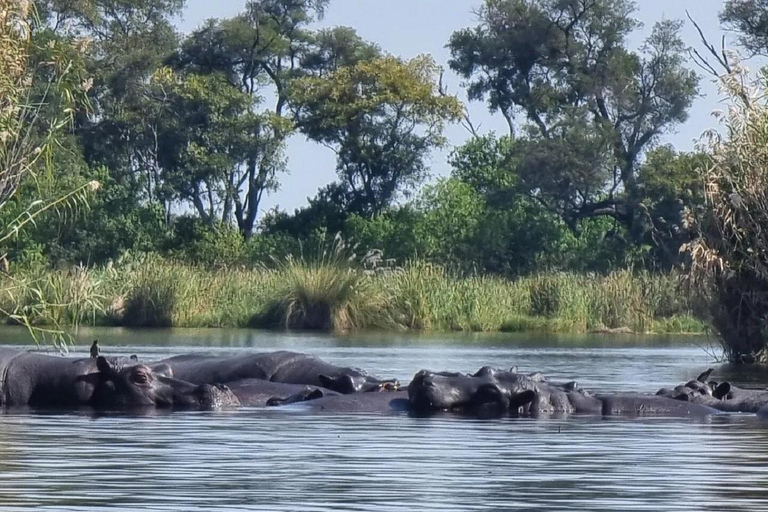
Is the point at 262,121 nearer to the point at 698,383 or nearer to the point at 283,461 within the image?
the point at 698,383

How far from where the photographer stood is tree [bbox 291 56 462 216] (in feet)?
180

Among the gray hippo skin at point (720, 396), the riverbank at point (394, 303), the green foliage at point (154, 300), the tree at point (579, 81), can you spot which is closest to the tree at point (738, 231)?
the gray hippo skin at point (720, 396)

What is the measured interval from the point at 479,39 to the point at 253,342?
110 feet

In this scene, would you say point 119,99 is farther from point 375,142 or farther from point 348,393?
point 348,393

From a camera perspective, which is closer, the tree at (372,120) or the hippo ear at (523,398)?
the hippo ear at (523,398)

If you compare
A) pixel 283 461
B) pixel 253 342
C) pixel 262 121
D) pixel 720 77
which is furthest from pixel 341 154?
pixel 283 461

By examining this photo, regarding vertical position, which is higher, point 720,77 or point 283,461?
point 720,77

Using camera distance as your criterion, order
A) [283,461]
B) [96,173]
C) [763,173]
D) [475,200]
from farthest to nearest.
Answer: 1. [475,200]
2. [96,173]
3. [763,173]
4. [283,461]

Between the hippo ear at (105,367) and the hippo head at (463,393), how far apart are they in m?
2.20

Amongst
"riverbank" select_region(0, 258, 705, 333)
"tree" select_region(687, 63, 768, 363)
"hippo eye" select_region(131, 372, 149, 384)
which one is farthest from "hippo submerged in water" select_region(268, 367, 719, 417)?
"riverbank" select_region(0, 258, 705, 333)

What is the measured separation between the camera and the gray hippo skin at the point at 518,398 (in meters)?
13.6

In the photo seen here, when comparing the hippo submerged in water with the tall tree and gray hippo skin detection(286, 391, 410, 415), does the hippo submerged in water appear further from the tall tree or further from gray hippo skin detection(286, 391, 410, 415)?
the tall tree

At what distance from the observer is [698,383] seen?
1466cm

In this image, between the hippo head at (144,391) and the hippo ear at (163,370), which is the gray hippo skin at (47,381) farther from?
the hippo ear at (163,370)
